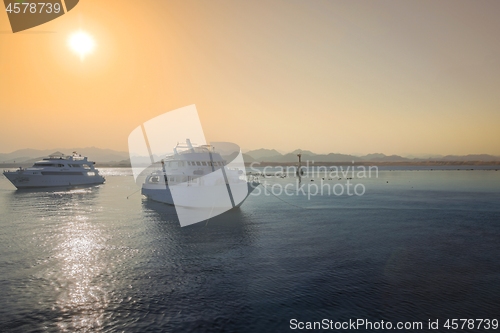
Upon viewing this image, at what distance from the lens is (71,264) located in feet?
56.5

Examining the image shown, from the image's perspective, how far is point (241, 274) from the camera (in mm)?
15289

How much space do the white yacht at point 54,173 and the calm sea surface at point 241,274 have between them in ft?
159

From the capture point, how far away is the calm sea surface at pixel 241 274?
1106 cm

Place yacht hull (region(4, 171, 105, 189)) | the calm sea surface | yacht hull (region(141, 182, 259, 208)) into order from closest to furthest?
the calm sea surface < yacht hull (region(141, 182, 259, 208)) < yacht hull (region(4, 171, 105, 189))

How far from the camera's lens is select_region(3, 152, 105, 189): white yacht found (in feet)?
227

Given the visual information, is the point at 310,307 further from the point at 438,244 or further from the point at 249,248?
the point at 438,244

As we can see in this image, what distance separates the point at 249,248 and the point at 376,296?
9501 millimetres

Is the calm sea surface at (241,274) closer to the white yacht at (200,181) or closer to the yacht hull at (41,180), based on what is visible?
the white yacht at (200,181)

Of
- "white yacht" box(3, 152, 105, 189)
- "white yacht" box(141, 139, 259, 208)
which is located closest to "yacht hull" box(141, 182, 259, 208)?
"white yacht" box(141, 139, 259, 208)

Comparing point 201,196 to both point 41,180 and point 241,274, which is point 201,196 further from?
point 41,180

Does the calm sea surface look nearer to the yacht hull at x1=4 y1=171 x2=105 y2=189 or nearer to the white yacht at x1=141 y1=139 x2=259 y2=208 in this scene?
the white yacht at x1=141 y1=139 x2=259 y2=208

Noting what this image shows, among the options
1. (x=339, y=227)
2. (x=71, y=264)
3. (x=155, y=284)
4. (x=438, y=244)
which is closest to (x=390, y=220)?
(x=339, y=227)

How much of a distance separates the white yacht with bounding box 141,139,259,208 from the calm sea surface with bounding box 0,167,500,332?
629 cm

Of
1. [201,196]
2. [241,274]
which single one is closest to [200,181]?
[201,196]
